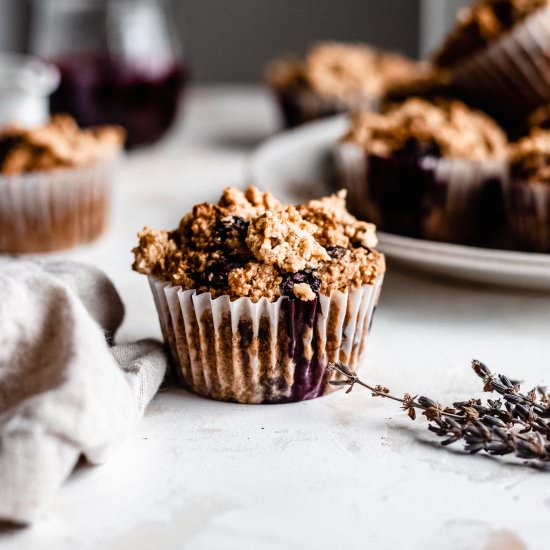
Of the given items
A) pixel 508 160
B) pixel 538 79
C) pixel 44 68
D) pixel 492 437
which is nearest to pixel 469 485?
pixel 492 437

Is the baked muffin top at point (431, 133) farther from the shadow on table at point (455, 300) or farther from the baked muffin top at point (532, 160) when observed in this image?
the shadow on table at point (455, 300)

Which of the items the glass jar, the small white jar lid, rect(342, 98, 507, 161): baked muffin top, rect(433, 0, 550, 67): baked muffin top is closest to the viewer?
rect(342, 98, 507, 161): baked muffin top

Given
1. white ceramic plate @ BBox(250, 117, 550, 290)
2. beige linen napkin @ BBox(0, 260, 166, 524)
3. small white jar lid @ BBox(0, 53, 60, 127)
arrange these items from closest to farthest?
beige linen napkin @ BBox(0, 260, 166, 524) → white ceramic plate @ BBox(250, 117, 550, 290) → small white jar lid @ BBox(0, 53, 60, 127)

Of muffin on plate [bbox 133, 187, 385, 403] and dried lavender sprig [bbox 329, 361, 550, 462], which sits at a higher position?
muffin on plate [bbox 133, 187, 385, 403]

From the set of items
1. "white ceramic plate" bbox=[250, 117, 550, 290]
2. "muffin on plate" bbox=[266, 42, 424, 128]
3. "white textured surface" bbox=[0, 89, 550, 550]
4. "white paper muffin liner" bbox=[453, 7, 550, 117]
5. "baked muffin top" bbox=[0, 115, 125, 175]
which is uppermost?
"white paper muffin liner" bbox=[453, 7, 550, 117]

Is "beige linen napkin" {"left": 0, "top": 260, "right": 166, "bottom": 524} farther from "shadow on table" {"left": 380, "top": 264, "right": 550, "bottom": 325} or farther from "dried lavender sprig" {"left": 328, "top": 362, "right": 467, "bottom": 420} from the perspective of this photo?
"shadow on table" {"left": 380, "top": 264, "right": 550, "bottom": 325}

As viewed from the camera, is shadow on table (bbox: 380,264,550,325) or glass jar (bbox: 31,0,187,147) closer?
shadow on table (bbox: 380,264,550,325)

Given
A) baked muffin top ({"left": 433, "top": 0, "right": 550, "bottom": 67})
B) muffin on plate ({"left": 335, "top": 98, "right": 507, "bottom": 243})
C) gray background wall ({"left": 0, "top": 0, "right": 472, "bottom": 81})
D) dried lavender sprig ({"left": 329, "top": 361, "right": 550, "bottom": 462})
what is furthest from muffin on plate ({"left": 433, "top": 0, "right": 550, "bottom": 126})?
gray background wall ({"left": 0, "top": 0, "right": 472, "bottom": 81})

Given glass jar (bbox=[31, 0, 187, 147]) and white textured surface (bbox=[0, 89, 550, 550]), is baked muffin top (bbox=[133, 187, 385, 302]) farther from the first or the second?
glass jar (bbox=[31, 0, 187, 147])
